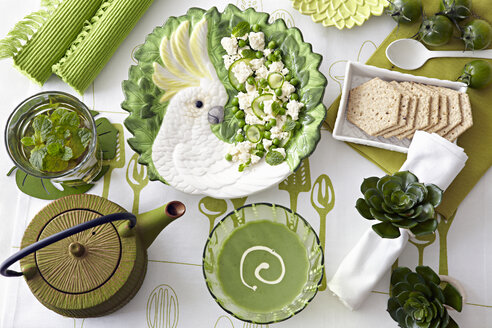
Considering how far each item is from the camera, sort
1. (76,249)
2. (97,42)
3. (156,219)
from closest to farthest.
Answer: (76,249)
(156,219)
(97,42)

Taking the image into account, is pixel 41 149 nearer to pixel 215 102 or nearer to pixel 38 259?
pixel 38 259

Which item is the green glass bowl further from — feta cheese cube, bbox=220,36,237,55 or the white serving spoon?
the white serving spoon

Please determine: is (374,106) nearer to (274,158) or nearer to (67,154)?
(274,158)

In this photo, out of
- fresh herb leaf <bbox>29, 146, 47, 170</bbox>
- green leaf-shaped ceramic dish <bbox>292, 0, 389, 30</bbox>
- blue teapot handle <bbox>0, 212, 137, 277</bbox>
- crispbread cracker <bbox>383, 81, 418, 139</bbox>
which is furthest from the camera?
green leaf-shaped ceramic dish <bbox>292, 0, 389, 30</bbox>

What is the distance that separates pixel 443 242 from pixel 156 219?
2.50 ft

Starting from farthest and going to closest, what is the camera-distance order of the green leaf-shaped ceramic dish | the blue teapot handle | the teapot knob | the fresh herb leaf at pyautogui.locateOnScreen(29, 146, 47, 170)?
the green leaf-shaped ceramic dish
the fresh herb leaf at pyautogui.locateOnScreen(29, 146, 47, 170)
the teapot knob
the blue teapot handle

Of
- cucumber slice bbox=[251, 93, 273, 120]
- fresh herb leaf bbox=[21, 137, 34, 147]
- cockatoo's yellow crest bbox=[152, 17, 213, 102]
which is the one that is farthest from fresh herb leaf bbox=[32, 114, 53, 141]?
cucumber slice bbox=[251, 93, 273, 120]

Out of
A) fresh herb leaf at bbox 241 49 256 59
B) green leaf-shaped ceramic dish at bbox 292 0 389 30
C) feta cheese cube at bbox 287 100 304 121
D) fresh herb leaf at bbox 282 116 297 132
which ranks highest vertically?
green leaf-shaped ceramic dish at bbox 292 0 389 30

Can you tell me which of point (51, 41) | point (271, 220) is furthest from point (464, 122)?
point (51, 41)

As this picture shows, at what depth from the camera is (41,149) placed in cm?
109

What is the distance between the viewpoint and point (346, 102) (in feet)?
4.07

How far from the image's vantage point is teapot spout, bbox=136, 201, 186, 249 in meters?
1.05

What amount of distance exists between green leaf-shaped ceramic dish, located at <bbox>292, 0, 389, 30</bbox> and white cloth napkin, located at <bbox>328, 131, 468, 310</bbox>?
0.39m

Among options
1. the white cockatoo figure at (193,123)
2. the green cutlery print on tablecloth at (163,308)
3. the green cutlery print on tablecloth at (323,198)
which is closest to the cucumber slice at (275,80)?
the white cockatoo figure at (193,123)
